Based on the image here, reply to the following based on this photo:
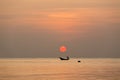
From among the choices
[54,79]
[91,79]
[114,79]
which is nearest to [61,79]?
[54,79]

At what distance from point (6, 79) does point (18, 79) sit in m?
4.36

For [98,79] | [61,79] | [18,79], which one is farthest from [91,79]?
[18,79]

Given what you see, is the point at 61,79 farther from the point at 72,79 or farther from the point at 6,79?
the point at 6,79

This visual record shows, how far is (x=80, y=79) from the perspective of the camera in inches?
4173

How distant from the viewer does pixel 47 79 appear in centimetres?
10444

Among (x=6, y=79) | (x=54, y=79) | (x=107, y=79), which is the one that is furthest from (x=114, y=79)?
(x=6, y=79)

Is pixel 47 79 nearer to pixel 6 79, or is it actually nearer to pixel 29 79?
pixel 29 79

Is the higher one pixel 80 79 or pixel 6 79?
pixel 80 79

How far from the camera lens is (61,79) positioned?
10562 centimetres

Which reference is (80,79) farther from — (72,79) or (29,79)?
(29,79)

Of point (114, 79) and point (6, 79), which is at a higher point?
point (114, 79)

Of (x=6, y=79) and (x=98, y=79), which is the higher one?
(x=98, y=79)

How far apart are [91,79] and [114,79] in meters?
6.93

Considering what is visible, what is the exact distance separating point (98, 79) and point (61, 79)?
11.2 metres
